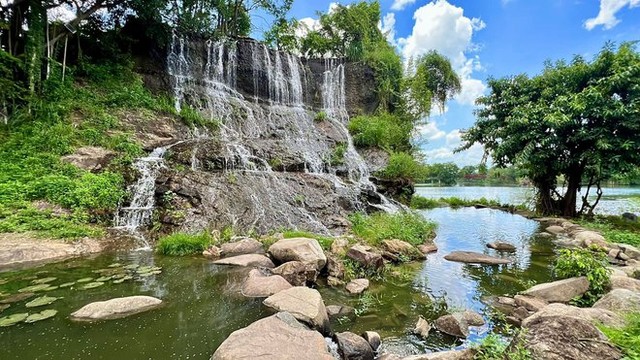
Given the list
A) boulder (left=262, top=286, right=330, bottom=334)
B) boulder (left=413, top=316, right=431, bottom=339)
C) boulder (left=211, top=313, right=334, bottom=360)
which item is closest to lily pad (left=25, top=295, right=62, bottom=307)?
boulder (left=262, top=286, right=330, bottom=334)

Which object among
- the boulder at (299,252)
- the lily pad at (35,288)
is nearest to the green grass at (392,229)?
the boulder at (299,252)

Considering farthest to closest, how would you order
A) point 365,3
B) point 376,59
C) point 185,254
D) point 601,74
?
point 365,3
point 376,59
point 601,74
point 185,254

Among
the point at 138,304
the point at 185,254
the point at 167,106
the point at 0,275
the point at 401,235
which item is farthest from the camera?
the point at 167,106

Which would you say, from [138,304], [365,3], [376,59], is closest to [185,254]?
[138,304]

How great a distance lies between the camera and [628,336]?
281cm

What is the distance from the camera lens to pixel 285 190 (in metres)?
11.1

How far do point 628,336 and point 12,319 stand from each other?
696 centimetres

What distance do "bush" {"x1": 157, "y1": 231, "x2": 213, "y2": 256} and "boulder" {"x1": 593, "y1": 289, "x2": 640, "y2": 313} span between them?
295 inches

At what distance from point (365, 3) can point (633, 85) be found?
63.1ft

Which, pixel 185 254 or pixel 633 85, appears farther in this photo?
pixel 633 85

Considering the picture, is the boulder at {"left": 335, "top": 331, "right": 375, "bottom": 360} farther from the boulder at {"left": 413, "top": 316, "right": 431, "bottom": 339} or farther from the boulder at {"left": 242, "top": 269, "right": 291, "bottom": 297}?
the boulder at {"left": 242, "top": 269, "right": 291, "bottom": 297}

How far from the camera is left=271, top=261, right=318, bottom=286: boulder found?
18.3 feet

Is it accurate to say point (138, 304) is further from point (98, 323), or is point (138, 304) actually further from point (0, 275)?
point (0, 275)

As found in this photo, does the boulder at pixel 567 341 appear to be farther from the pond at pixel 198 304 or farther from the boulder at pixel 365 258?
the boulder at pixel 365 258
